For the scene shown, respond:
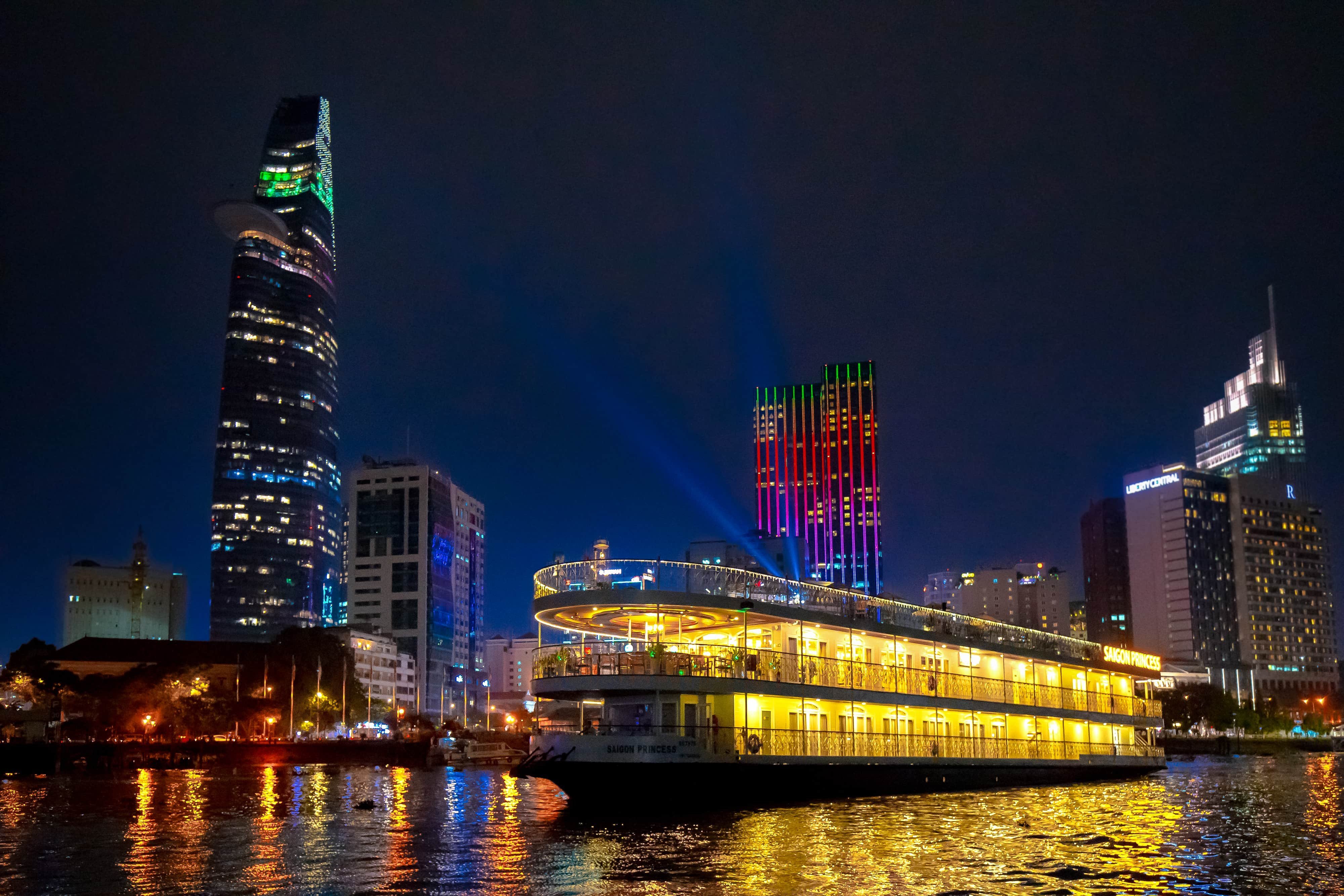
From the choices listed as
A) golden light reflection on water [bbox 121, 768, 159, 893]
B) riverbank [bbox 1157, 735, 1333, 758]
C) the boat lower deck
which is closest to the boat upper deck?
the boat lower deck

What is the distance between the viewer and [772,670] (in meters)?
39.3

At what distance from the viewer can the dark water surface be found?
23797 mm

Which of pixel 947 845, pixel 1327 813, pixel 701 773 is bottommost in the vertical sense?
pixel 1327 813

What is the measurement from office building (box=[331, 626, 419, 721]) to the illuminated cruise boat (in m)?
106

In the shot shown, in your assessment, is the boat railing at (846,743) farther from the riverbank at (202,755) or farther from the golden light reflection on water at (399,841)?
the riverbank at (202,755)

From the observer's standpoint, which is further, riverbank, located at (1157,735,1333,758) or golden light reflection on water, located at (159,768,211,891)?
riverbank, located at (1157,735,1333,758)

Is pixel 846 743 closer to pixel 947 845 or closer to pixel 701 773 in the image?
pixel 701 773

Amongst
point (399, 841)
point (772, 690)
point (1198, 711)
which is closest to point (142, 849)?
point (399, 841)

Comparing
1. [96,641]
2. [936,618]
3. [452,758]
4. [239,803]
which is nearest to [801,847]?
[936,618]

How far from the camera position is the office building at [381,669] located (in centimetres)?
15825

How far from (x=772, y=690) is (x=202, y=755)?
68.2 m

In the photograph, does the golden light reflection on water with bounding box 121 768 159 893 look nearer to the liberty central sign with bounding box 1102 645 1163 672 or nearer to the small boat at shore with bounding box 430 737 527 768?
the liberty central sign with bounding box 1102 645 1163 672

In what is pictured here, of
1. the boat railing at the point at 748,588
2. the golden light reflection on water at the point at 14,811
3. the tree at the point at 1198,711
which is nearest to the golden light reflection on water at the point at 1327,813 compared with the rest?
the boat railing at the point at 748,588

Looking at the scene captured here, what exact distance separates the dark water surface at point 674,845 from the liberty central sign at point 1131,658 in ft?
36.4
